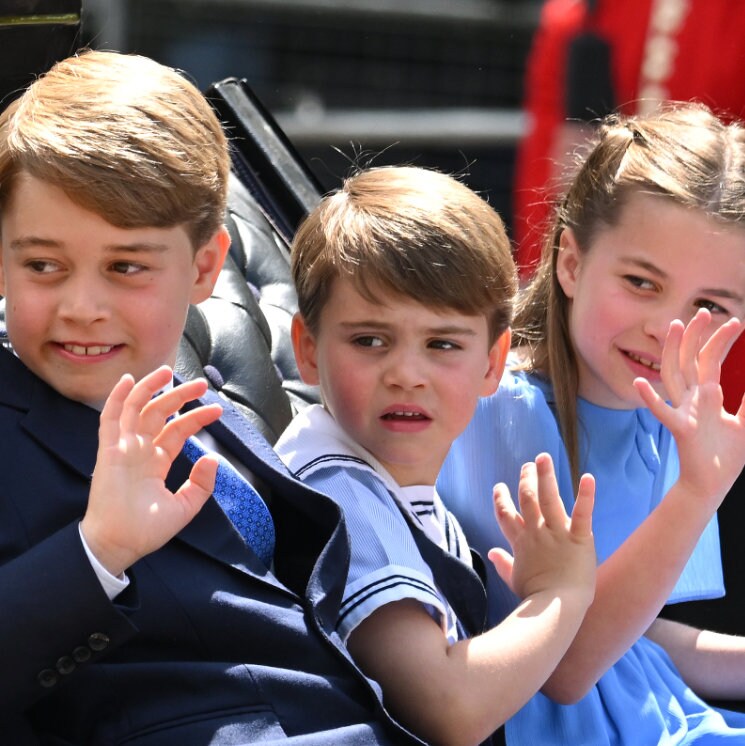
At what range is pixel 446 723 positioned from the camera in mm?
1391

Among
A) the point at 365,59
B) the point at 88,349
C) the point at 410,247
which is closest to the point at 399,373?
the point at 410,247

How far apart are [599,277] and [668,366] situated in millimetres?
310

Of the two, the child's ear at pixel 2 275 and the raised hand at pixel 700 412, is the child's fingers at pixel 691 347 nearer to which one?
the raised hand at pixel 700 412

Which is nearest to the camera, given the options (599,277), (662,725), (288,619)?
(288,619)

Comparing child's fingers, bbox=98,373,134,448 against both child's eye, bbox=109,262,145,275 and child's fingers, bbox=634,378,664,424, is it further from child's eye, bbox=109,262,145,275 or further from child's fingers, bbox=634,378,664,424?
child's fingers, bbox=634,378,664,424

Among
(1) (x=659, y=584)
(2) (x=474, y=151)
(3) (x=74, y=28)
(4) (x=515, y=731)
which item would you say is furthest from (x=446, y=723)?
(2) (x=474, y=151)

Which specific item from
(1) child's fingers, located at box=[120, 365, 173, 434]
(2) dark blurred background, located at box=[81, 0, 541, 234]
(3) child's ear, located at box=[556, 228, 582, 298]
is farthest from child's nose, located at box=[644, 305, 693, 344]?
(2) dark blurred background, located at box=[81, 0, 541, 234]

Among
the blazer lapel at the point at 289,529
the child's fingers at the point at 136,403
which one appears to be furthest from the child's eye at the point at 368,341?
the child's fingers at the point at 136,403

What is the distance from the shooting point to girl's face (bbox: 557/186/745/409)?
182cm

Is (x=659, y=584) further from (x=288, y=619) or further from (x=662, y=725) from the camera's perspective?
(x=288, y=619)

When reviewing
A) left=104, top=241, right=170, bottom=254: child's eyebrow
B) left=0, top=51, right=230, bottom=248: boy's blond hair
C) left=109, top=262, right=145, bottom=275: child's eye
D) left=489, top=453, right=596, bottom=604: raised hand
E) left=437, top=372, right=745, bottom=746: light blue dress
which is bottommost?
left=437, top=372, right=745, bottom=746: light blue dress

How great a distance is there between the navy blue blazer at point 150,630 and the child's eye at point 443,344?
261 mm

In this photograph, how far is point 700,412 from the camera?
1565 millimetres

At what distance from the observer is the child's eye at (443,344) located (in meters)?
1.58
